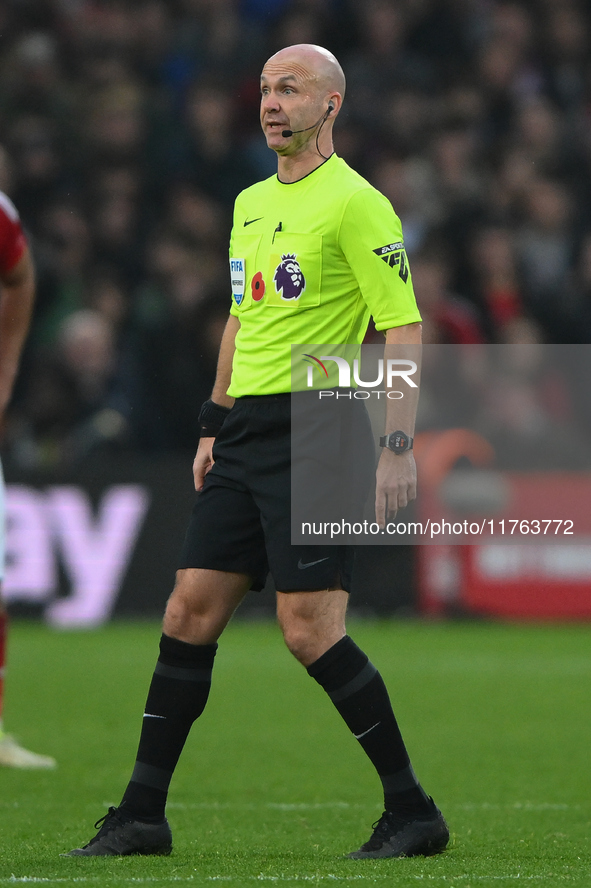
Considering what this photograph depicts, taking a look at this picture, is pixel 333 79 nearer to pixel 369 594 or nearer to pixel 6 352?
pixel 6 352

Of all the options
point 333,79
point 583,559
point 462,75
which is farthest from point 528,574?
point 333,79

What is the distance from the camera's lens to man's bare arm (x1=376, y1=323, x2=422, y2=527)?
3830 millimetres

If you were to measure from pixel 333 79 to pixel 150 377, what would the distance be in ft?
23.5

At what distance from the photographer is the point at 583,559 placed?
10.8 meters

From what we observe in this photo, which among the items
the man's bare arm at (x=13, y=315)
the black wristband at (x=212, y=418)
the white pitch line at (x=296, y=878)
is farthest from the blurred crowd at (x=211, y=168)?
the white pitch line at (x=296, y=878)

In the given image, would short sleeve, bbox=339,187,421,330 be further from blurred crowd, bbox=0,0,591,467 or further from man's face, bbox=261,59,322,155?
blurred crowd, bbox=0,0,591,467

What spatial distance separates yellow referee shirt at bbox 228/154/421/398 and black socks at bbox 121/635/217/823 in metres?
0.72

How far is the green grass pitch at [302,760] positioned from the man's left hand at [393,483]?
89 centimetres

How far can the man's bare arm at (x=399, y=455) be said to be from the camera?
383 centimetres

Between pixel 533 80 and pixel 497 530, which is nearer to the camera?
pixel 497 530

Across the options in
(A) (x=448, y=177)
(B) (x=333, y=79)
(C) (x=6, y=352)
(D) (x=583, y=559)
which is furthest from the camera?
(A) (x=448, y=177)

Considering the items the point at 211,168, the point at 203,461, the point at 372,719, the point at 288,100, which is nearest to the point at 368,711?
the point at 372,719

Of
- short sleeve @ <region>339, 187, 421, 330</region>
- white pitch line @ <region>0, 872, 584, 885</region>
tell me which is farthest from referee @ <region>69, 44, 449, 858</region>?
white pitch line @ <region>0, 872, 584, 885</region>

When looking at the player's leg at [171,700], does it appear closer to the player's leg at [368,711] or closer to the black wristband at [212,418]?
the player's leg at [368,711]
